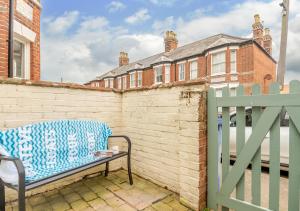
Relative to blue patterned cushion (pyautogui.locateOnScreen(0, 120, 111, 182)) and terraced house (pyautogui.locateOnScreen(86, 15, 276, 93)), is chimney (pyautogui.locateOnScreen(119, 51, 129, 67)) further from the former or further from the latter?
blue patterned cushion (pyautogui.locateOnScreen(0, 120, 111, 182))

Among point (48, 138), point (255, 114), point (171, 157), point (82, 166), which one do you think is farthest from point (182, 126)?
point (48, 138)

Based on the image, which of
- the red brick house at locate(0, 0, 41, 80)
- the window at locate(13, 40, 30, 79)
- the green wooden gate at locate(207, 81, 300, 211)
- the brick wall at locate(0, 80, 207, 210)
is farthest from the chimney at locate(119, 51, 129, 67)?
the green wooden gate at locate(207, 81, 300, 211)

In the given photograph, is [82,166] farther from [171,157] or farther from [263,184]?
[263,184]

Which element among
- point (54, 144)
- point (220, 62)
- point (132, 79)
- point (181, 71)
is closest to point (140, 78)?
point (132, 79)

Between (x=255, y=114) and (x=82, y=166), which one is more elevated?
(x=255, y=114)

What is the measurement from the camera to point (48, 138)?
2.67 metres

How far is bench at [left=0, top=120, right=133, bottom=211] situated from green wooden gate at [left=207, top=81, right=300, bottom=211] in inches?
60.9

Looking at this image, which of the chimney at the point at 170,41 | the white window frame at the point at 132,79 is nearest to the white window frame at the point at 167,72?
the chimney at the point at 170,41

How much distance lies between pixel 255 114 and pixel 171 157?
4.79 ft

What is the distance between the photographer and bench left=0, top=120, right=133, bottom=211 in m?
2.01

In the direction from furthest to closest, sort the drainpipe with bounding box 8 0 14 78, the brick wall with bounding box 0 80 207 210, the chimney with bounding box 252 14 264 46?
1. the chimney with bounding box 252 14 264 46
2. the drainpipe with bounding box 8 0 14 78
3. the brick wall with bounding box 0 80 207 210

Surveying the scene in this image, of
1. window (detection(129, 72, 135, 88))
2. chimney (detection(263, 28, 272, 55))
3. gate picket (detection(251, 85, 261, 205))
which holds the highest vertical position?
chimney (detection(263, 28, 272, 55))

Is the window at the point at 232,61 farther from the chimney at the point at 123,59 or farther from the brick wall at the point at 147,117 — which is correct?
the chimney at the point at 123,59

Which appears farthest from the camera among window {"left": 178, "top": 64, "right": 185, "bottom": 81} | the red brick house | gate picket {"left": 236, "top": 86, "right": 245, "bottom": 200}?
window {"left": 178, "top": 64, "right": 185, "bottom": 81}
